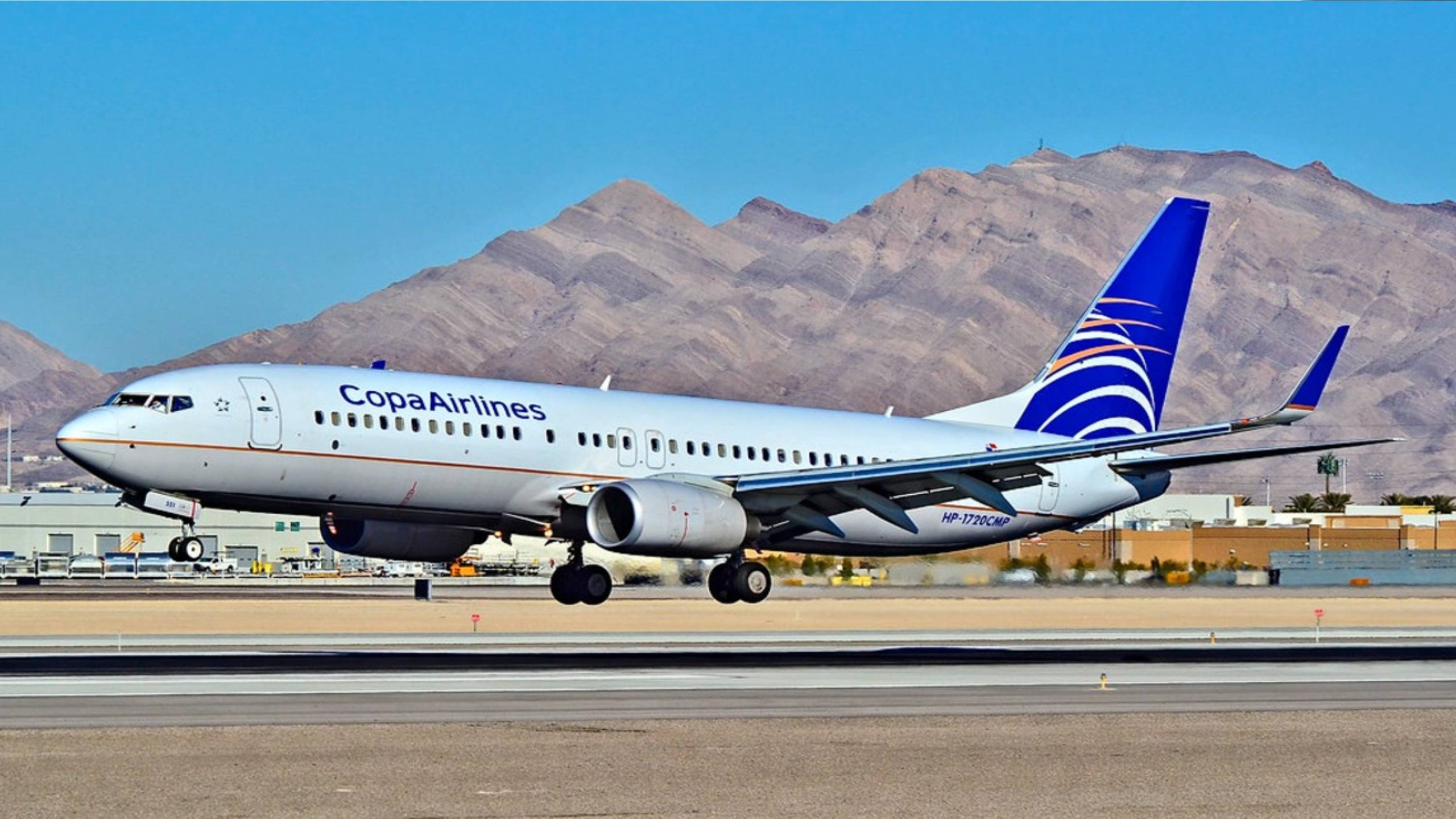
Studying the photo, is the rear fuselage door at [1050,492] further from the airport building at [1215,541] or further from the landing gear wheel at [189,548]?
the airport building at [1215,541]

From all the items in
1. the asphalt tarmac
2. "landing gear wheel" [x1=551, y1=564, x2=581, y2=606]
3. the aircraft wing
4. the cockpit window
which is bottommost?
the asphalt tarmac

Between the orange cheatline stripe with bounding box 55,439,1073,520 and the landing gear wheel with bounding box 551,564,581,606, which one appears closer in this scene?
the orange cheatline stripe with bounding box 55,439,1073,520

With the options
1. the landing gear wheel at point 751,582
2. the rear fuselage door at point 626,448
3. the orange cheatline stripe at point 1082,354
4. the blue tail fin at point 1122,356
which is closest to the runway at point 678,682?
the landing gear wheel at point 751,582

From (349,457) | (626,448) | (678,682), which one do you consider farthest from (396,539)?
(678,682)

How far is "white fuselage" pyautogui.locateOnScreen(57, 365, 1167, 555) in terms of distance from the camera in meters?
41.9

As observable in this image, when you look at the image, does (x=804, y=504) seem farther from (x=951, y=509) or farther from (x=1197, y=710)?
(x=1197, y=710)

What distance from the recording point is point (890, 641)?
51.7 m

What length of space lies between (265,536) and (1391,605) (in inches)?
3959

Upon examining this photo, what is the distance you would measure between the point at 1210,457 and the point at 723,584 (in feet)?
37.1

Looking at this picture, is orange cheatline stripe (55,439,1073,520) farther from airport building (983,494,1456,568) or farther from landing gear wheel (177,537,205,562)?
airport building (983,494,1456,568)

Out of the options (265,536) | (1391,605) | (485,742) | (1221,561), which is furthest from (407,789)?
(265,536)

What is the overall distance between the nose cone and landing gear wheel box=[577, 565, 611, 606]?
11.7 m

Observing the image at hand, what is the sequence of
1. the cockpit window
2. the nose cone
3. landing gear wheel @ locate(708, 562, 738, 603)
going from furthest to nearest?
landing gear wheel @ locate(708, 562, 738, 603) < the cockpit window < the nose cone

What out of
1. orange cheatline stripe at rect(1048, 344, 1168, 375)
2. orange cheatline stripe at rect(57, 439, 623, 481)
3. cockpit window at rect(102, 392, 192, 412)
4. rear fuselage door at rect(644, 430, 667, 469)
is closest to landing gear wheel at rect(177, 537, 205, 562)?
orange cheatline stripe at rect(57, 439, 623, 481)
